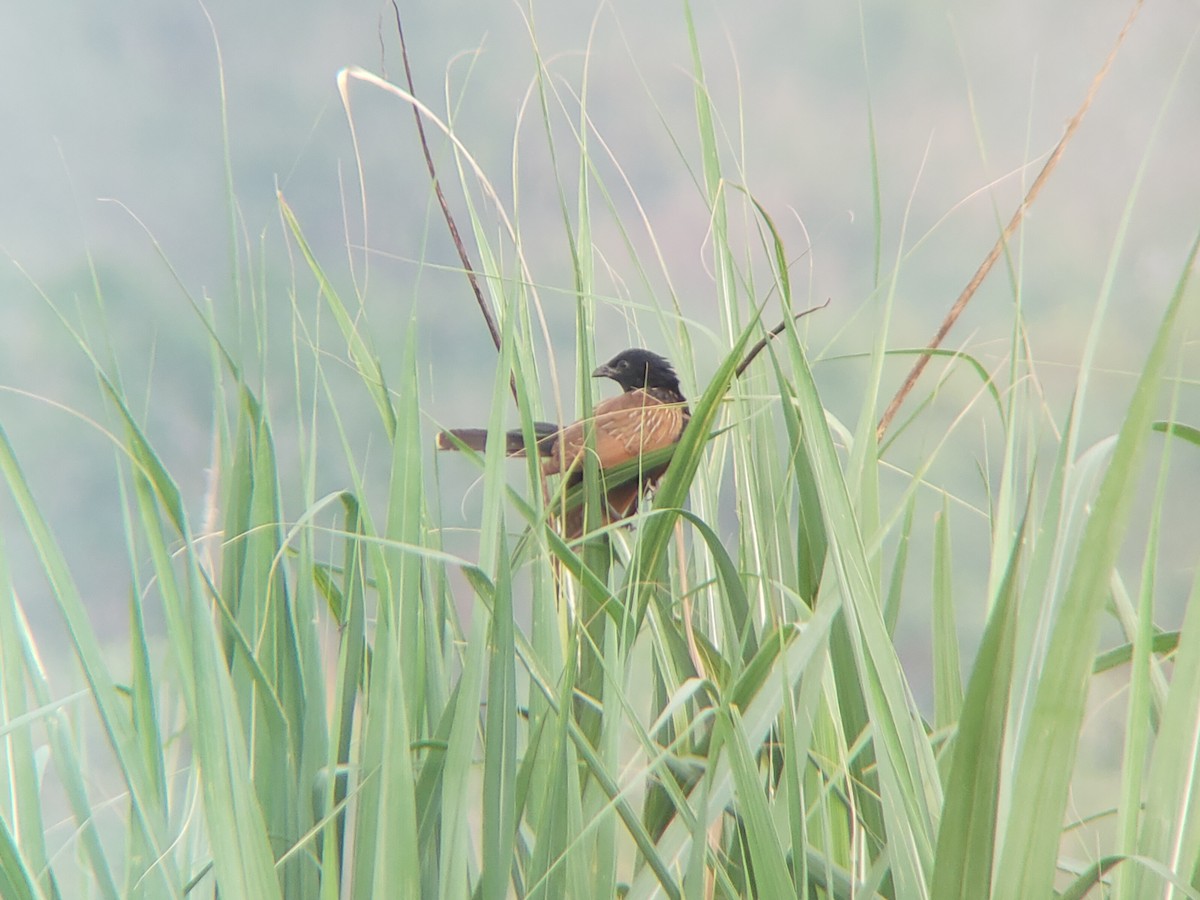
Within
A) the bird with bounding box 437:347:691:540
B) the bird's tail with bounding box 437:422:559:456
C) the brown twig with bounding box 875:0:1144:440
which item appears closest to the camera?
the brown twig with bounding box 875:0:1144:440

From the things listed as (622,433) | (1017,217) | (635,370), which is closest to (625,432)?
(622,433)

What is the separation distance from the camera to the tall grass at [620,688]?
0.85ft

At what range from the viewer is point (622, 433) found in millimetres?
842

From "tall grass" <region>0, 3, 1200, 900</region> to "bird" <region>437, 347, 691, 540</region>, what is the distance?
128mm

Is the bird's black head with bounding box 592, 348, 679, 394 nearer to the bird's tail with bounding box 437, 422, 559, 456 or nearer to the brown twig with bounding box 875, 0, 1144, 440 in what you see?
the bird's tail with bounding box 437, 422, 559, 456

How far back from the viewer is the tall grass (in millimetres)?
260

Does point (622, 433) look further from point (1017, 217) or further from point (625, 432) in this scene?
point (1017, 217)

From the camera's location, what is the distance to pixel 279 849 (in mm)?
386

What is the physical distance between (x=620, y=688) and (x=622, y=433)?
19.6 inches

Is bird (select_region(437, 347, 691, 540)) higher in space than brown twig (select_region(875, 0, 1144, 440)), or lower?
lower

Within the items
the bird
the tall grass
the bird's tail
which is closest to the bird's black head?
the bird

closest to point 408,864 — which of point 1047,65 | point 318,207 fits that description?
point 318,207

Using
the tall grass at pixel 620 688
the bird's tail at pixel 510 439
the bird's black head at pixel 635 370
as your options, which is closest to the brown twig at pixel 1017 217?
the tall grass at pixel 620 688

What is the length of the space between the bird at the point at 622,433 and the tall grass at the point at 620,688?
13cm
